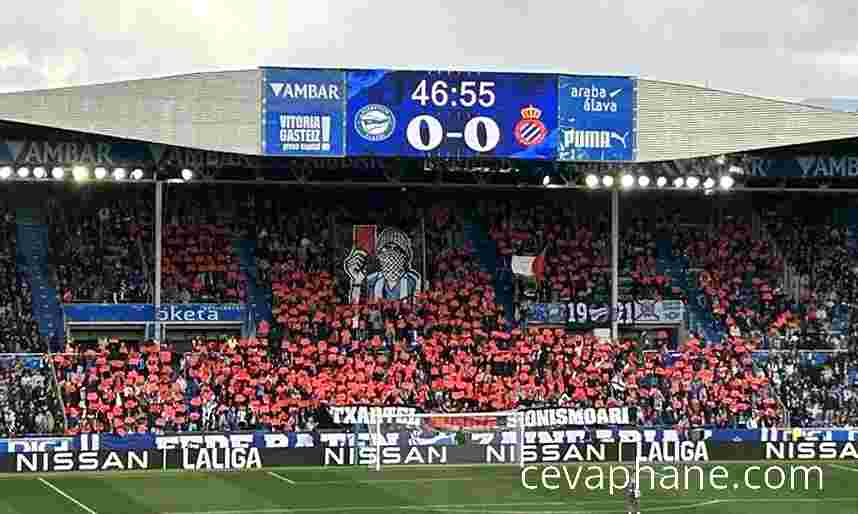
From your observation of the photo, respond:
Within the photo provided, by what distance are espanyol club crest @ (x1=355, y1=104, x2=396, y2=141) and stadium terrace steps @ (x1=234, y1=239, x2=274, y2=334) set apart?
7725mm

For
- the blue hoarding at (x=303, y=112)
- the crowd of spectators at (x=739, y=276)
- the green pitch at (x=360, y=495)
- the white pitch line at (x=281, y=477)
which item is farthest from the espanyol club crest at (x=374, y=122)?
the crowd of spectators at (x=739, y=276)

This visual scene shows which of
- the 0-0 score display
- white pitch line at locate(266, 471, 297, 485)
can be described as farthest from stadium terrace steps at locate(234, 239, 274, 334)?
white pitch line at locate(266, 471, 297, 485)

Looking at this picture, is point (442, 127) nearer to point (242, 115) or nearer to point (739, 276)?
point (242, 115)

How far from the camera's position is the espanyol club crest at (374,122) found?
148 ft

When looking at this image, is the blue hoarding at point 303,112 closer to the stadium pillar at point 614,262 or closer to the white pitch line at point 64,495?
the stadium pillar at point 614,262

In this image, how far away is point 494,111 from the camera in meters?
45.7

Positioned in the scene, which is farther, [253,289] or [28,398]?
[253,289]

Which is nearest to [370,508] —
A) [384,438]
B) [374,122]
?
[384,438]

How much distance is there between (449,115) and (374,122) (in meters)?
1.99

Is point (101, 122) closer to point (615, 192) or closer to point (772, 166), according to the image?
point (615, 192)

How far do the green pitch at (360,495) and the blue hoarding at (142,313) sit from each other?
26.9 feet

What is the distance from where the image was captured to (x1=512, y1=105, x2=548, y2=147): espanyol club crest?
1796 inches

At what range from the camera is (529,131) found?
1797 inches

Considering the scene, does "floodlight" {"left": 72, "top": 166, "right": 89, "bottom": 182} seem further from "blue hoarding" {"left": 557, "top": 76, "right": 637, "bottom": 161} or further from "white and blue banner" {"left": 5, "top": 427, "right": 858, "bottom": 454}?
"blue hoarding" {"left": 557, "top": 76, "right": 637, "bottom": 161}
